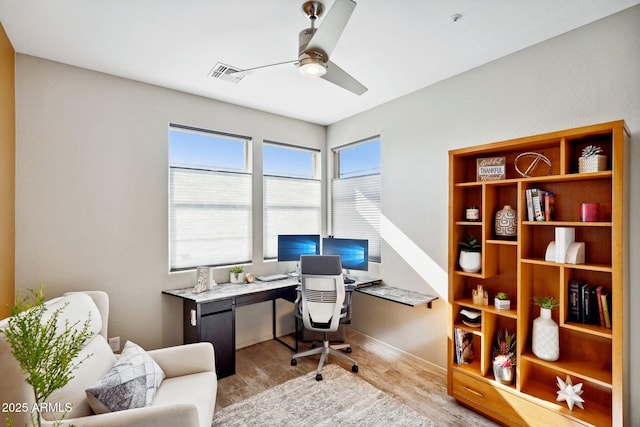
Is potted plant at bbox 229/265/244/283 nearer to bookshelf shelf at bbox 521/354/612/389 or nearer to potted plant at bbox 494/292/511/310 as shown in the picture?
potted plant at bbox 494/292/511/310

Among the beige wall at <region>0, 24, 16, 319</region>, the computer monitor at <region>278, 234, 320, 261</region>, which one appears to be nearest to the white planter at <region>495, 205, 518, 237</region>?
the computer monitor at <region>278, 234, 320, 261</region>

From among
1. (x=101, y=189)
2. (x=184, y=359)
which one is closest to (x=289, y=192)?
(x=101, y=189)

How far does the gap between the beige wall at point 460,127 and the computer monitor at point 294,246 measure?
2.84 ft

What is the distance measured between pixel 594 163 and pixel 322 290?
219cm

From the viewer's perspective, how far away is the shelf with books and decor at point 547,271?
1818 mm

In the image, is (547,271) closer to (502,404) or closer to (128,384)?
(502,404)

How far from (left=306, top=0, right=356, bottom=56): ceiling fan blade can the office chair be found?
173cm

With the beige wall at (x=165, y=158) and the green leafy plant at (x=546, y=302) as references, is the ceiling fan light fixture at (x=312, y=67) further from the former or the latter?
the green leafy plant at (x=546, y=302)

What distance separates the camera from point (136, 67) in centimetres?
263

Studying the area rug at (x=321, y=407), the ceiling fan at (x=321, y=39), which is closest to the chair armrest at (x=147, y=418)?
the area rug at (x=321, y=407)

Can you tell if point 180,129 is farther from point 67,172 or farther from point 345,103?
point 345,103

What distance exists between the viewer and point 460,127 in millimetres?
2795

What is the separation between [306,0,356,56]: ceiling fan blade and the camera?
5.16 ft

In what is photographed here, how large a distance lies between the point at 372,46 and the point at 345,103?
3.88 feet
